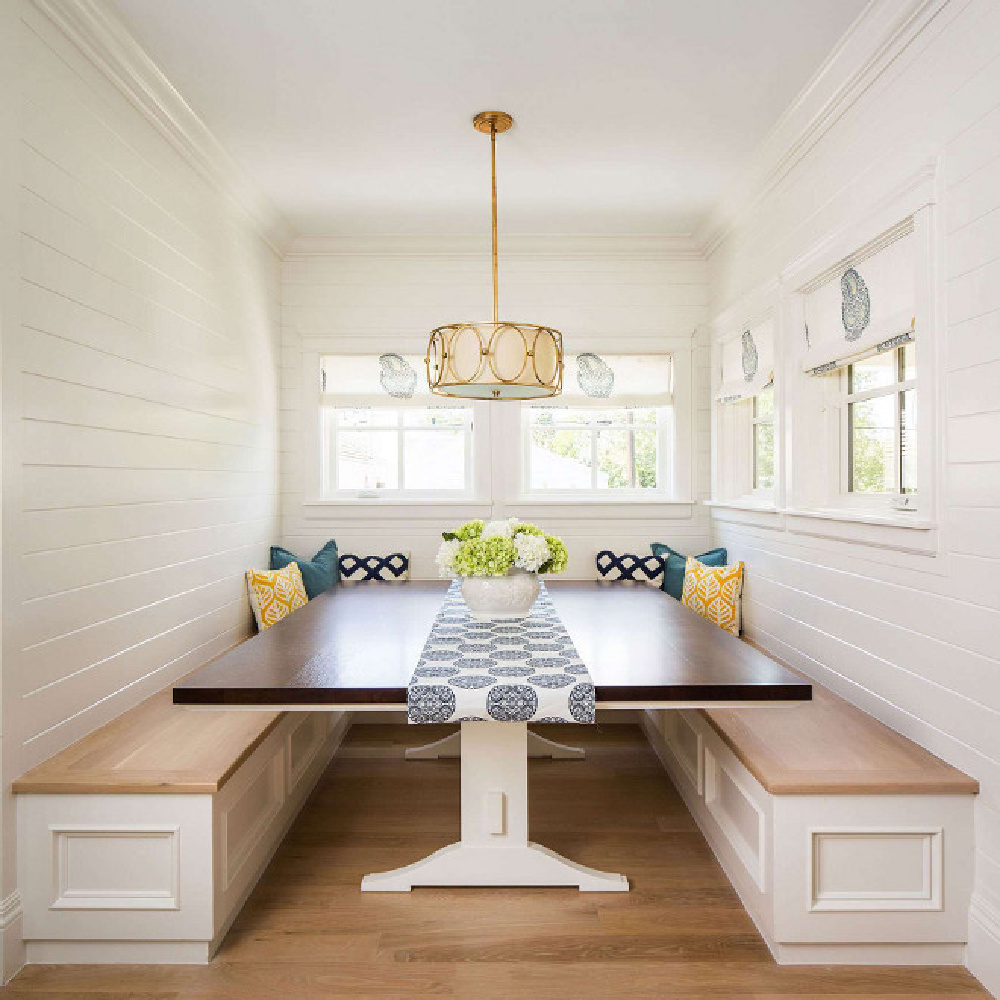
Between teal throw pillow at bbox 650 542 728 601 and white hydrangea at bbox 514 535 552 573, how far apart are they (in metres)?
1.50

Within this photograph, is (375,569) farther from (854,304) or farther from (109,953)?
(854,304)

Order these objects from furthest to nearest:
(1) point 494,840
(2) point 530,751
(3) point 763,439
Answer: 1. (3) point 763,439
2. (2) point 530,751
3. (1) point 494,840

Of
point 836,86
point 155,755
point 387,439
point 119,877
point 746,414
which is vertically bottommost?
point 119,877

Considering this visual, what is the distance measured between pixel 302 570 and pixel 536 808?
5.66 ft

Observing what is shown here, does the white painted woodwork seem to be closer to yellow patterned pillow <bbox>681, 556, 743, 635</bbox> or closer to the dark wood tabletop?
the dark wood tabletop

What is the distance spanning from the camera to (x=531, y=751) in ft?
11.7

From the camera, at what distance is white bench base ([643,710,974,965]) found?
200 centimetres

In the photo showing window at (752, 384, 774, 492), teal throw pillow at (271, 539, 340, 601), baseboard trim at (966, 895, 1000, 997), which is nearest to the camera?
baseboard trim at (966, 895, 1000, 997)

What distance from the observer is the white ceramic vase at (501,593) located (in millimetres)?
2668

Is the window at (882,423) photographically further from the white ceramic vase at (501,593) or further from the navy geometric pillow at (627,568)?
the navy geometric pillow at (627,568)

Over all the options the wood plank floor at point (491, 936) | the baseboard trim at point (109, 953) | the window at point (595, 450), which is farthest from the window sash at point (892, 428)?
the baseboard trim at point (109, 953)

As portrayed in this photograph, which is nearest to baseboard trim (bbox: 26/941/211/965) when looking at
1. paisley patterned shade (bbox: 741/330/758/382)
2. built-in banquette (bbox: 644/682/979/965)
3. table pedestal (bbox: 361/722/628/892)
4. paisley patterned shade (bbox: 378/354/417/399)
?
table pedestal (bbox: 361/722/628/892)

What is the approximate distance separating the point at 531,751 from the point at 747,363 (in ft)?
6.91

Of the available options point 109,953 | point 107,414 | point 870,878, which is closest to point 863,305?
point 870,878
